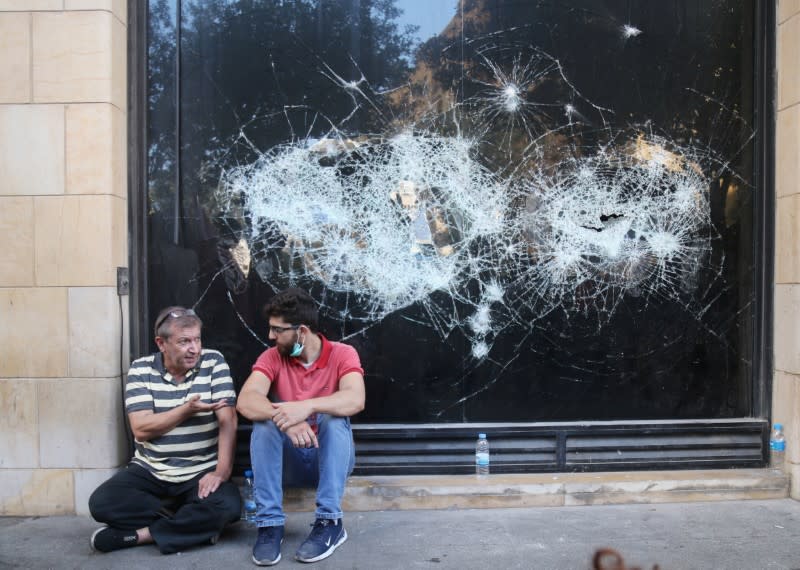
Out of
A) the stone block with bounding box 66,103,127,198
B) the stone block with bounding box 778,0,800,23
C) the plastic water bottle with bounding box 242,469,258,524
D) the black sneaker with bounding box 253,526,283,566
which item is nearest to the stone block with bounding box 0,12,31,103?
the stone block with bounding box 66,103,127,198

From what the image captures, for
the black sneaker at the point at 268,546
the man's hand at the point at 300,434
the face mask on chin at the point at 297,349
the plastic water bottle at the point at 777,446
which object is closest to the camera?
the black sneaker at the point at 268,546

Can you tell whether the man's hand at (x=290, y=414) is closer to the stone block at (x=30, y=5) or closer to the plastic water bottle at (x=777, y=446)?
the stone block at (x=30, y=5)

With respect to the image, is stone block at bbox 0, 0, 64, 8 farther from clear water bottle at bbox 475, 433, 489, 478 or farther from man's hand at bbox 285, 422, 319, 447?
clear water bottle at bbox 475, 433, 489, 478

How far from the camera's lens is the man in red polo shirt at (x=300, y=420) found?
3.43 m

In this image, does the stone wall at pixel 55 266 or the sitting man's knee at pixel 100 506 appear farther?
the stone wall at pixel 55 266

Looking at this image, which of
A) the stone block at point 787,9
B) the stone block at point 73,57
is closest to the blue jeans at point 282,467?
the stone block at point 73,57

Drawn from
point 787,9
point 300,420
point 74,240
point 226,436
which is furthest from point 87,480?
point 787,9

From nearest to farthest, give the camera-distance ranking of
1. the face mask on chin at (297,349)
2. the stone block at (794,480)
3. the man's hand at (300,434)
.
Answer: the man's hand at (300,434)
the face mask on chin at (297,349)
the stone block at (794,480)

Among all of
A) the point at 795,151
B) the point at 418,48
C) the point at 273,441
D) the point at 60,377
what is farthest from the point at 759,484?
the point at 60,377

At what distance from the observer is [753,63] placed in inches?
179

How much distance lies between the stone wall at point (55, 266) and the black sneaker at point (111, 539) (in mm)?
550

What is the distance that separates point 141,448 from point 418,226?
6.99 ft

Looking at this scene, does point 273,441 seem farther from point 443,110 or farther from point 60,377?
point 443,110

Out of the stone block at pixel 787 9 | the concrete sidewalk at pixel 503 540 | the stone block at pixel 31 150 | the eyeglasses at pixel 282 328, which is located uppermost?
the stone block at pixel 787 9
